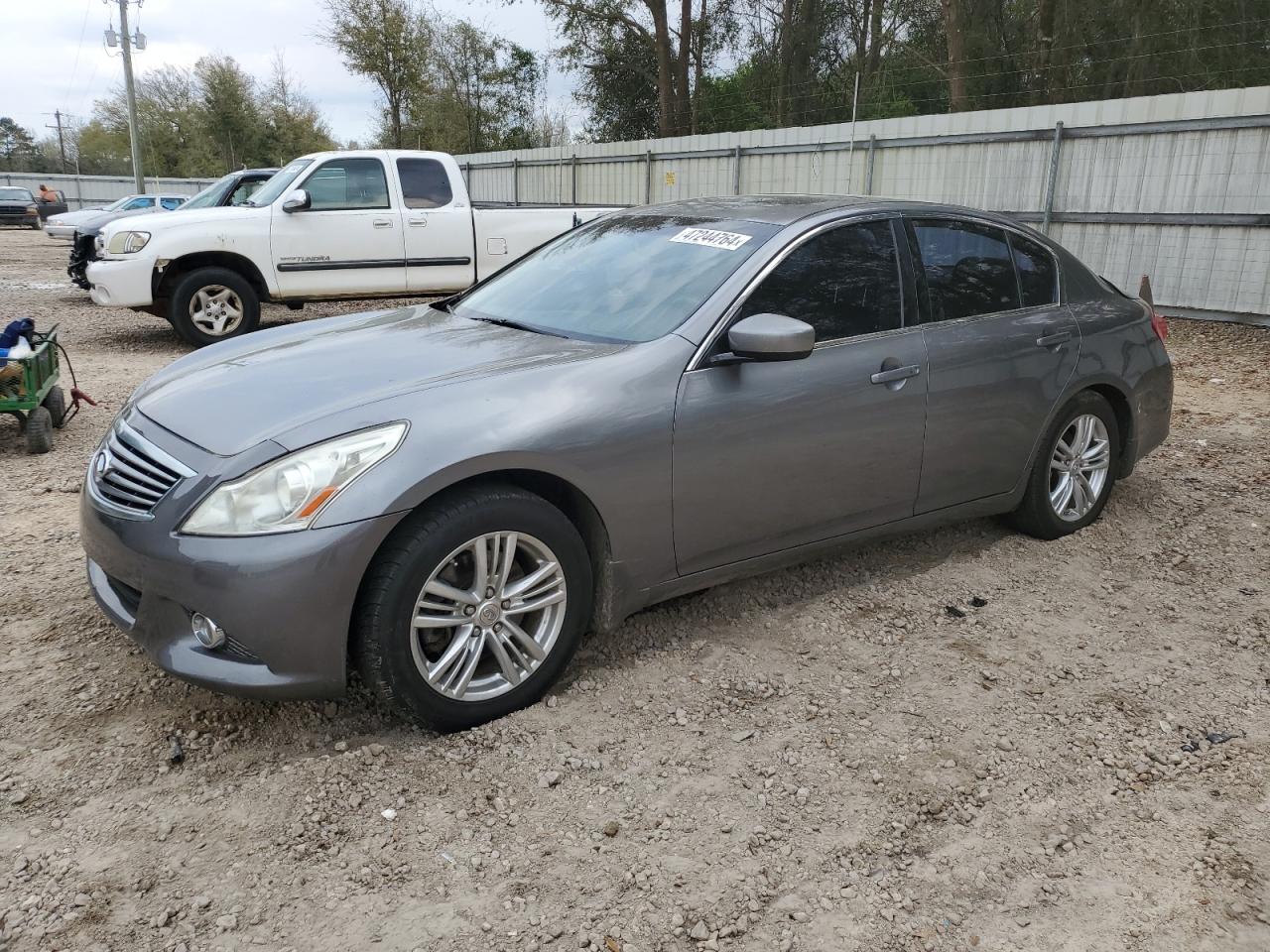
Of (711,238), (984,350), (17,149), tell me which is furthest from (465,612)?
(17,149)

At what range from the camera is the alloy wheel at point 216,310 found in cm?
971

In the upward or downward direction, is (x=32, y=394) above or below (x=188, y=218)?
below

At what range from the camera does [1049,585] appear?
432cm

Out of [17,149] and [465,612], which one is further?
[17,149]

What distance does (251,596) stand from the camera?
2.65m

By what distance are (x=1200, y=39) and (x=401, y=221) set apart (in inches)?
633

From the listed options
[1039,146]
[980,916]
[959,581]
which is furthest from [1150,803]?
[1039,146]

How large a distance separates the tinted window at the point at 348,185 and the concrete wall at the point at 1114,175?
6995 millimetres

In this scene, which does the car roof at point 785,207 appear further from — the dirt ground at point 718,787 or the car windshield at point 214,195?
the car windshield at point 214,195

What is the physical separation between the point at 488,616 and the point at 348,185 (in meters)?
8.36

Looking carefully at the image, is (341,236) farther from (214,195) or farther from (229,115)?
(229,115)

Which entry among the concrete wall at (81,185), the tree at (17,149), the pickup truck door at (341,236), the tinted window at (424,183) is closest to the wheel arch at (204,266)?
the pickup truck door at (341,236)

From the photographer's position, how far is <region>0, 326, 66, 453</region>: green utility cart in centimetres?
584

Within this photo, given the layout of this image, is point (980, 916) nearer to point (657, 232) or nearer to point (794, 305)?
point (794, 305)
